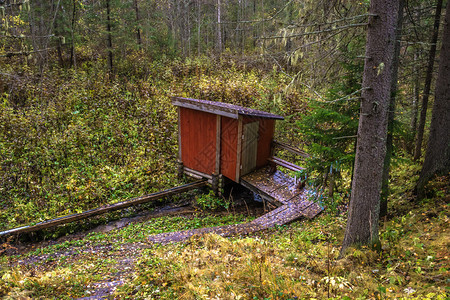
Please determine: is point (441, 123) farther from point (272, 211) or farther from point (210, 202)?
point (210, 202)

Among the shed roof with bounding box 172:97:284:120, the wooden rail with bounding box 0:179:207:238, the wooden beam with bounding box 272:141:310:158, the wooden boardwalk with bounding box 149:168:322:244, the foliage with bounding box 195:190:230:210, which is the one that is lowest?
the foliage with bounding box 195:190:230:210

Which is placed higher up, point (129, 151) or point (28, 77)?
point (28, 77)

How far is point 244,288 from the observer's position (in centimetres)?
457

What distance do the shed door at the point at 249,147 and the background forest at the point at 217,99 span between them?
76.0 inches

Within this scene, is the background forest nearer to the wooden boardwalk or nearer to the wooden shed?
the wooden boardwalk

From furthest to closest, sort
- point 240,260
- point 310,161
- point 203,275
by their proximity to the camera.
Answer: point 310,161, point 240,260, point 203,275

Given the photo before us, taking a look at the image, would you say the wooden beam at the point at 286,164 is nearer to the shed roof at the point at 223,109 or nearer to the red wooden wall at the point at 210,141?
the red wooden wall at the point at 210,141

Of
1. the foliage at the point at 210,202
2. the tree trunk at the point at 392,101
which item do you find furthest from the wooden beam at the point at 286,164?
the tree trunk at the point at 392,101

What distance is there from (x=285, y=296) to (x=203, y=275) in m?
1.48

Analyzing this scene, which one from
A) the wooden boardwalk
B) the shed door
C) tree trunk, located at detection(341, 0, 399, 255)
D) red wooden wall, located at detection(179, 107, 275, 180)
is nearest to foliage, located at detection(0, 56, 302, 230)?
red wooden wall, located at detection(179, 107, 275, 180)

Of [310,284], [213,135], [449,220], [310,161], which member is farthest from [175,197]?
[449,220]

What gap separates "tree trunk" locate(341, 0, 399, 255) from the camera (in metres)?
4.15

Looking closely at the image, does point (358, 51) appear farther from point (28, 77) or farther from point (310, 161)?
point (28, 77)

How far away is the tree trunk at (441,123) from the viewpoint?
659cm
